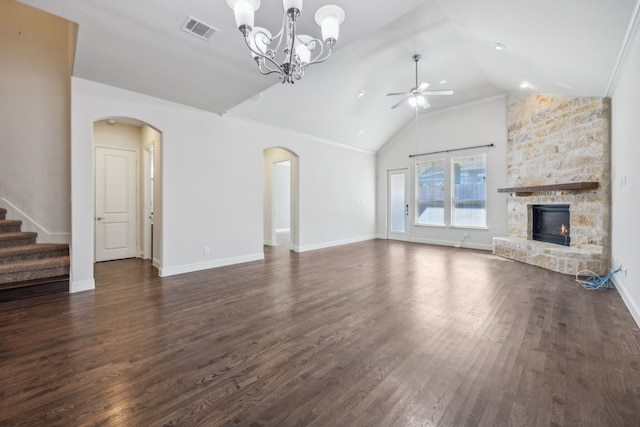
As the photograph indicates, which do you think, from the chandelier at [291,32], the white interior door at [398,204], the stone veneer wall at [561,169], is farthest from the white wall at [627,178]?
the white interior door at [398,204]

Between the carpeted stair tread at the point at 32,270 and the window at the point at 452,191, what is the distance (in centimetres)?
780

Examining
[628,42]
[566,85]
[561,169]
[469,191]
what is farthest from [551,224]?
[628,42]

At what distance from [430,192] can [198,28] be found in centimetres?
695

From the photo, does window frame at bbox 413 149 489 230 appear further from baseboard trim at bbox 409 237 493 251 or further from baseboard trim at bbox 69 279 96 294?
baseboard trim at bbox 69 279 96 294

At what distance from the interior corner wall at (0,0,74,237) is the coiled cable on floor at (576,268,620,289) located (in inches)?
320

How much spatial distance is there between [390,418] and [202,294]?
2.85 meters

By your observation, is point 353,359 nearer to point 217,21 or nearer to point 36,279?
point 217,21

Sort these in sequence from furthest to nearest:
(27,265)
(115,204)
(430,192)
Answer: (430,192), (115,204), (27,265)

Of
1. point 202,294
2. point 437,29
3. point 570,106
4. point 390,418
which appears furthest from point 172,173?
point 570,106

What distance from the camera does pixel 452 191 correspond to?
7.50 metres

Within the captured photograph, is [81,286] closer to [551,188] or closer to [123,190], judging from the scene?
[123,190]

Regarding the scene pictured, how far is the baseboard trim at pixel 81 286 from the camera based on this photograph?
12.1 ft

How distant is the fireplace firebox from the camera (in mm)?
5352

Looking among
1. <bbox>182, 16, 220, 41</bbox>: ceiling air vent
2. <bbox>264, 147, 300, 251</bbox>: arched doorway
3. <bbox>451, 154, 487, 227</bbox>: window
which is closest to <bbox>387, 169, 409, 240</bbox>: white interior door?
<bbox>451, 154, 487, 227</bbox>: window
